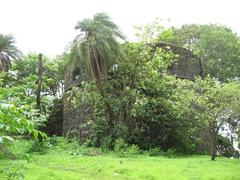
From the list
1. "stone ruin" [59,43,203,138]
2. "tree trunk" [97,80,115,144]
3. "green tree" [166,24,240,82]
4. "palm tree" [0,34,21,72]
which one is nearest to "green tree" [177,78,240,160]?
"tree trunk" [97,80,115,144]

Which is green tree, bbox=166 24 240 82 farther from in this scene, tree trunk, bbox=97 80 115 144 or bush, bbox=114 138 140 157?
bush, bbox=114 138 140 157

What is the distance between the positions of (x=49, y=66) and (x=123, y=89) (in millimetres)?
15024

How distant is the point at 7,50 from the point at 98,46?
11.1m

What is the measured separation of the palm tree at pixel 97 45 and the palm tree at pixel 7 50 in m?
9.77

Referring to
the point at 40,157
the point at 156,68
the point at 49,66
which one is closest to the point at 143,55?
the point at 156,68

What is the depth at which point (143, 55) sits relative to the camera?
715 inches

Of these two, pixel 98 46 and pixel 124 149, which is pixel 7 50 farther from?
pixel 124 149

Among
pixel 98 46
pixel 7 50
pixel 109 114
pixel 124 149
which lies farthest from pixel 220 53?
pixel 7 50

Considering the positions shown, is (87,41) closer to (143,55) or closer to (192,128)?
(143,55)

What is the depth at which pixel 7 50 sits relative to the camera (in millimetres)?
26016

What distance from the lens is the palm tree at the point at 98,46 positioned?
17.3 meters

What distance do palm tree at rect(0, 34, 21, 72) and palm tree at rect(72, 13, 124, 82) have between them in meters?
9.77

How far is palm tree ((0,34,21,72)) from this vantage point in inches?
1013

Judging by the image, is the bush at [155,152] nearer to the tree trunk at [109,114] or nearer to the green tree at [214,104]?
the tree trunk at [109,114]
